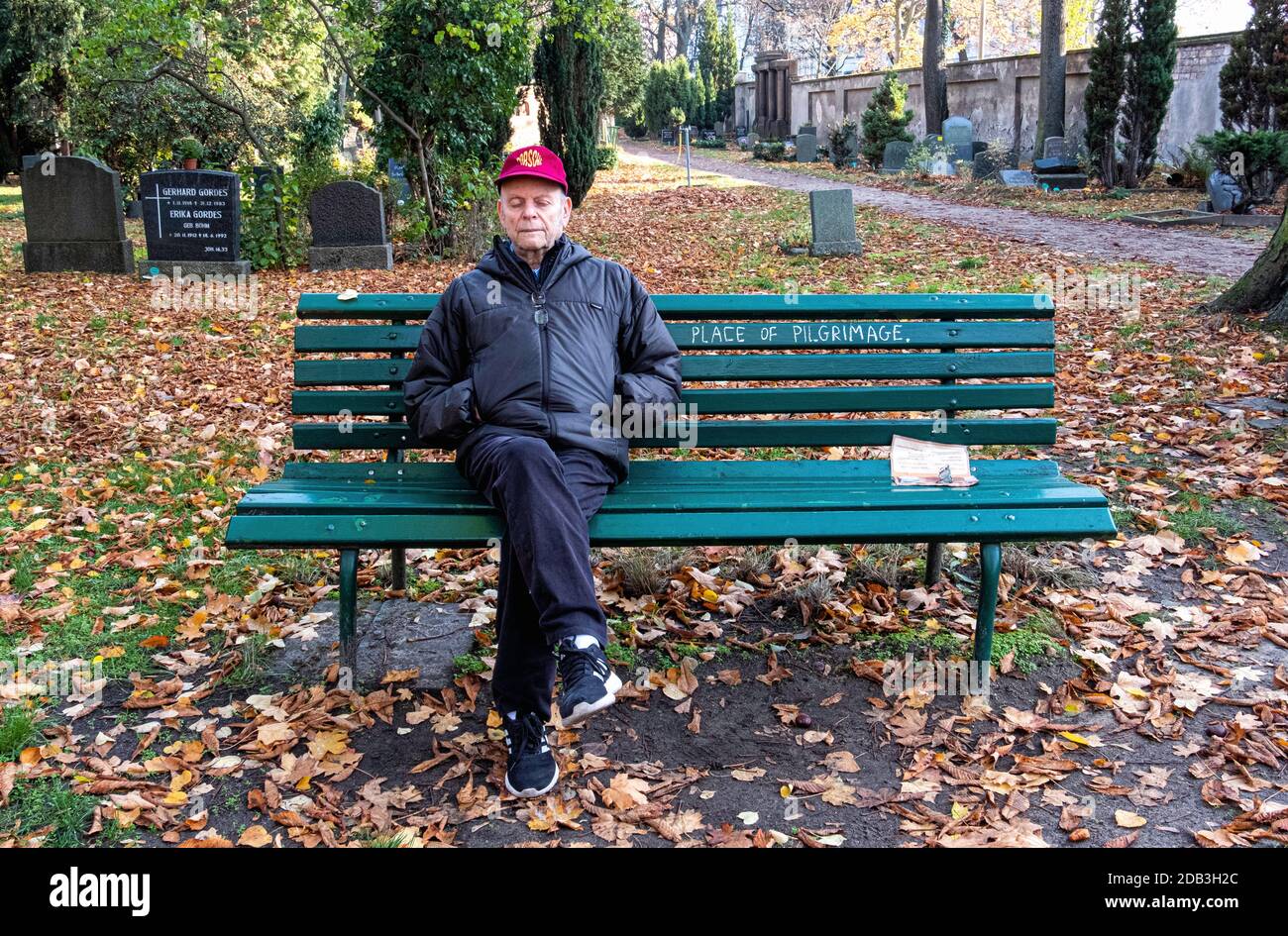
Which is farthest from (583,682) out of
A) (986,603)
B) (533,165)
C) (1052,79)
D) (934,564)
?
(1052,79)

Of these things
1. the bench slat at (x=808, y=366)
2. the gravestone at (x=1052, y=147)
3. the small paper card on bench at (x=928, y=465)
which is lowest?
the small paper card on bench at (x=928, y=465)

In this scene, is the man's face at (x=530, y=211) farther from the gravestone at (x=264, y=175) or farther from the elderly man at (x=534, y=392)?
the gravestone at (x=264, y=175)

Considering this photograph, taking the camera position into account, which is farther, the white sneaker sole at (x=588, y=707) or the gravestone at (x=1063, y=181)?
the gravestone at (x=1063, y=181)

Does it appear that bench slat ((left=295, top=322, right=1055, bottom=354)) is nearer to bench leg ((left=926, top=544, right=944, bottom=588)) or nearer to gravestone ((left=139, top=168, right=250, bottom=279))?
bench leg ((left=926, top=544, right=944, bottom=588))

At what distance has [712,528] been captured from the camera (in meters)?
3.28

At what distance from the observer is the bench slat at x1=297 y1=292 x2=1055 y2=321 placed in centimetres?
392

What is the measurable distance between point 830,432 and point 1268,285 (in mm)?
5089

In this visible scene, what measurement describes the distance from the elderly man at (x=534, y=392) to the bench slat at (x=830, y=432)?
0.35 meters

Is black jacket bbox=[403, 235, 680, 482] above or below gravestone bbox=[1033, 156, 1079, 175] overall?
below

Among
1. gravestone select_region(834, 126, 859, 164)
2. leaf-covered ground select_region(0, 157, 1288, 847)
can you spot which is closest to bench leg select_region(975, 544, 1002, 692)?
leaf-covered ground select_region(0, 157, 1288, 847)

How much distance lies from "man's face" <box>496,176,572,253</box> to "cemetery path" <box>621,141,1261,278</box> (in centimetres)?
859

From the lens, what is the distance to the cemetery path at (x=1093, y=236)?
11266mm

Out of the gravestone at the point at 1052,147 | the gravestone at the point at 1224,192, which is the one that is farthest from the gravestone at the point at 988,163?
the gravestone at the point at 1224,192
